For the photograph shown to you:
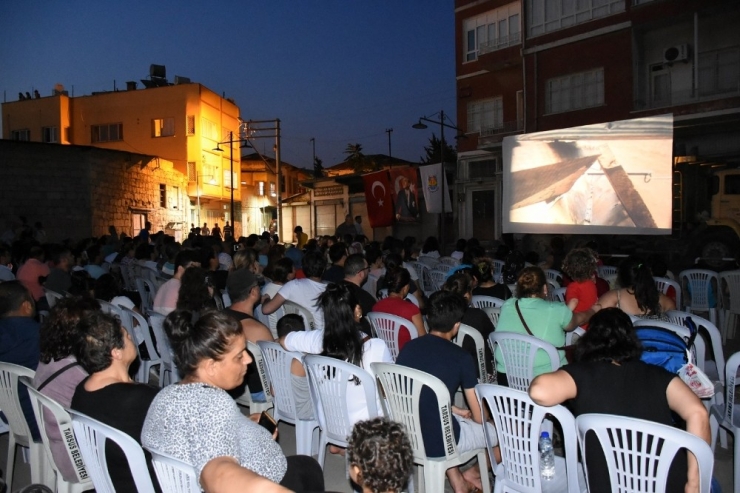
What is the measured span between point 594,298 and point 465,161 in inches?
654

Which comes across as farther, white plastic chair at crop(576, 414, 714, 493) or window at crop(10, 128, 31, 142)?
window at crop(10, 128, 31, 142)

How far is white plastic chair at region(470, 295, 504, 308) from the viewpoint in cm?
550

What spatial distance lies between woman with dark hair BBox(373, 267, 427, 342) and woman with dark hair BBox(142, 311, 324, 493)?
7.75ft

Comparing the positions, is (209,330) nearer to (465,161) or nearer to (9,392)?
(9,392)

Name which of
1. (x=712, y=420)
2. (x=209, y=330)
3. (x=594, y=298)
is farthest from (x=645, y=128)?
(x=209, y=330)

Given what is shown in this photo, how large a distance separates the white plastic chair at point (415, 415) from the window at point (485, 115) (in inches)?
705

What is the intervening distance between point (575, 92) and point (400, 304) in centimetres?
1534

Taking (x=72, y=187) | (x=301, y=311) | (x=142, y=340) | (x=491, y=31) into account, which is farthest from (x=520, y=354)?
(x=72, y=187)

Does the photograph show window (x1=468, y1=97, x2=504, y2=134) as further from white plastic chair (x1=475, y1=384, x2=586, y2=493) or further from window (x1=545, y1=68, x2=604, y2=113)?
white plastic chair (x1=475, y1=384, x2=586, y2=493)

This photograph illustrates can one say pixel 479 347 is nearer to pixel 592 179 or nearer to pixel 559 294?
pixel 559 294

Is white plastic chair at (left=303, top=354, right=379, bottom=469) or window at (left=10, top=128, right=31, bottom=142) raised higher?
window at (left=10, top=128, right=31, bottom=142)

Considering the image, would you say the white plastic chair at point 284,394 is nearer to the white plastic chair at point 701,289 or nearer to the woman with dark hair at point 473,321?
the woman with dark hair at point 473,321

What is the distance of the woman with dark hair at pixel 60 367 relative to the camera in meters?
2.82

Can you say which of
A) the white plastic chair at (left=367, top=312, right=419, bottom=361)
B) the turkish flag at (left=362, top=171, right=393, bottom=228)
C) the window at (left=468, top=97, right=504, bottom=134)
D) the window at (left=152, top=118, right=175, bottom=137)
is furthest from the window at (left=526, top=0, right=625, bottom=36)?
the window at (left=152, top=118, right=175, bottom=137)
